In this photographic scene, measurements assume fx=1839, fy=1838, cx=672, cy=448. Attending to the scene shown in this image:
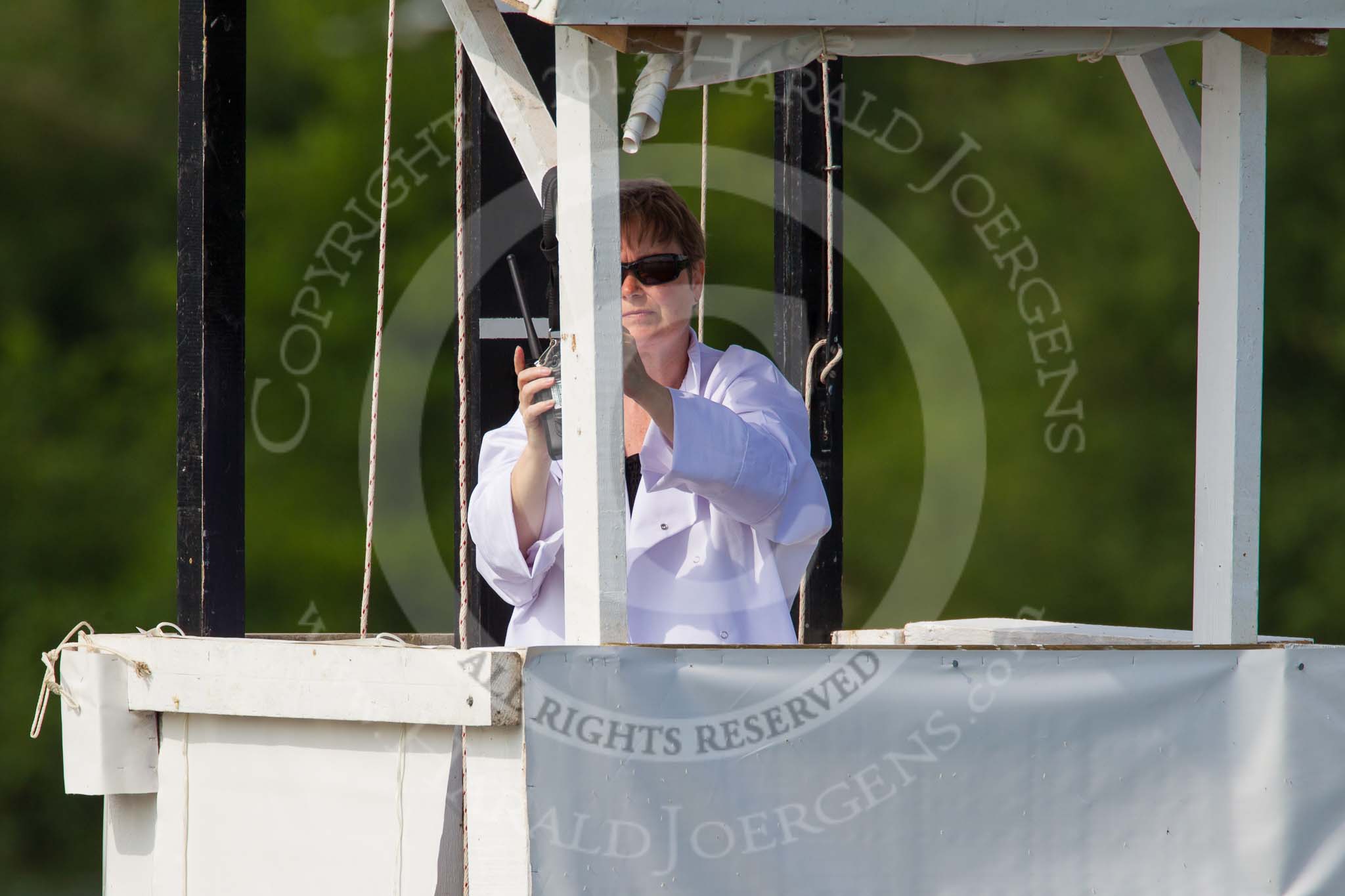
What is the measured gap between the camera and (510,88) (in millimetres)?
Answer: 2607

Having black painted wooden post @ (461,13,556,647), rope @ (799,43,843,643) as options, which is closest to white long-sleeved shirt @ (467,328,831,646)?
black painted wooden post @ (461,13,556,647)

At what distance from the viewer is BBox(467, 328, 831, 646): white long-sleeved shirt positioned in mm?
2740

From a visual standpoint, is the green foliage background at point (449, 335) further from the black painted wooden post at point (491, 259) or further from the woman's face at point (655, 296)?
the woman's face at point (655, 296)

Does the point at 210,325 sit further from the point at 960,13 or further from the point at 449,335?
the point at 449,335

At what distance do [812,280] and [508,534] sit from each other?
4.40 ft

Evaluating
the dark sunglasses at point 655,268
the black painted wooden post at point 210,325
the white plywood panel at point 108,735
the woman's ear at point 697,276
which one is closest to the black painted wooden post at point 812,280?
the woman's ear at point 697,276

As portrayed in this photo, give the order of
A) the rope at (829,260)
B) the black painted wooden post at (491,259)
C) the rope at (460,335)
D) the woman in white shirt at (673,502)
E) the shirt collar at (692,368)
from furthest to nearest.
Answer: the rope at (829,260)
the black painted wooden post at (491,259)
the rope at (460,335)
the shirt collar at (692,368)
the woman in white shirt at (673,502)

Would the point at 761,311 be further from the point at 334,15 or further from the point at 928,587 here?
the point at 334,15

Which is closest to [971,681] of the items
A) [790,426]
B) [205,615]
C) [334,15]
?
[790,426]

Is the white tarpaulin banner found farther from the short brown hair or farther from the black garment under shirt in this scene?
the short brown hair

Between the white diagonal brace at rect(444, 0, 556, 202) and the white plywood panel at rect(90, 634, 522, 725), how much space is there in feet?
2.17

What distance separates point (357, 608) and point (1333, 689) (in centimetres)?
951

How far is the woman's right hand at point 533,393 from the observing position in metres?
2.51

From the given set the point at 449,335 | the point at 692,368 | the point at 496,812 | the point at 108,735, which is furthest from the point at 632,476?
the point at 449,335
